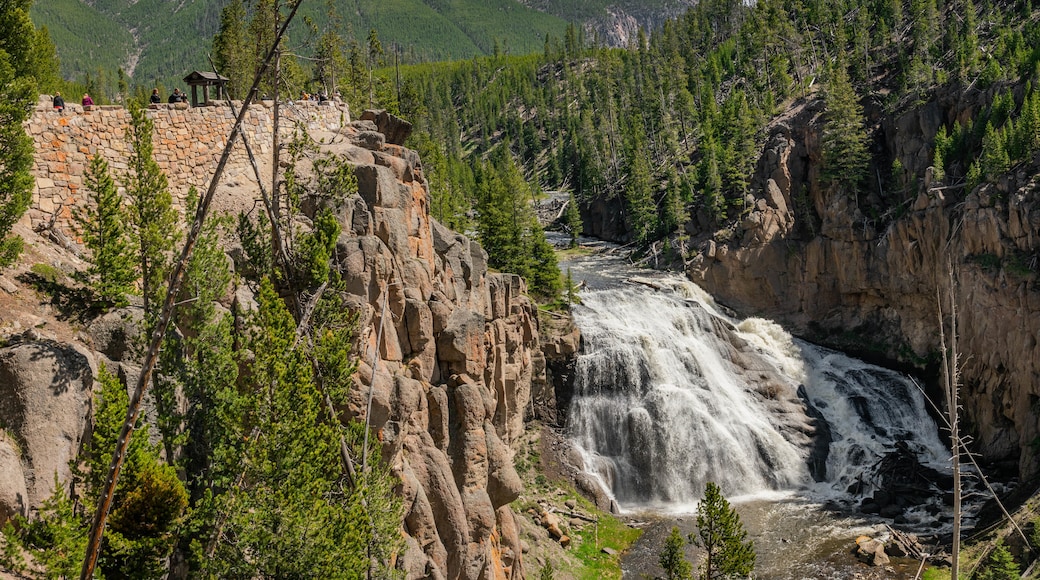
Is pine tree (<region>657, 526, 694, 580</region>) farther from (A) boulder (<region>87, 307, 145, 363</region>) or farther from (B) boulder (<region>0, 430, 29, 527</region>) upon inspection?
(B) boulder (<region>0, 430, 29, 527</region>)

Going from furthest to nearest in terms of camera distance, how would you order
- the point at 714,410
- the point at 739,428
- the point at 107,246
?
the point at 714,410 → the point at 739,428 → the point at 107,246

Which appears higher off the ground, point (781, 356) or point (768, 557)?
point (781, 356)

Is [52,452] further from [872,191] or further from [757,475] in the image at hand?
[872,191]

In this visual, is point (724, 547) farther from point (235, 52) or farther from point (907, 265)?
point (235, 52)

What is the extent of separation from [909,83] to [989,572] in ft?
189

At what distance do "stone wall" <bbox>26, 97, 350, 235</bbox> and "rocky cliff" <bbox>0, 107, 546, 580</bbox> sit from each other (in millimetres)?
1069

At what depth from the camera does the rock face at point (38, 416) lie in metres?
18.1

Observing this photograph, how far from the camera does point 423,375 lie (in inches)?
1364

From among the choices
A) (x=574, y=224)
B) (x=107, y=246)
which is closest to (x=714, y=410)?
(x=574, y=224)

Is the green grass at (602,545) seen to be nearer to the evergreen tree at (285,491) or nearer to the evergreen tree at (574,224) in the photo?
the evergreen tree at (285,491)

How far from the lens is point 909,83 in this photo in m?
79.5

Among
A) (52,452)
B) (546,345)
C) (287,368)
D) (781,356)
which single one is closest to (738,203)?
(781,356)

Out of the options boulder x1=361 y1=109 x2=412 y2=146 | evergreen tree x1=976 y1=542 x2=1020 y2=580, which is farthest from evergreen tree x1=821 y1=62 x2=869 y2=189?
boulder x1=361 y1=109 x2=412 y2=146

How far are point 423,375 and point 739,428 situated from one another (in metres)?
29.5
